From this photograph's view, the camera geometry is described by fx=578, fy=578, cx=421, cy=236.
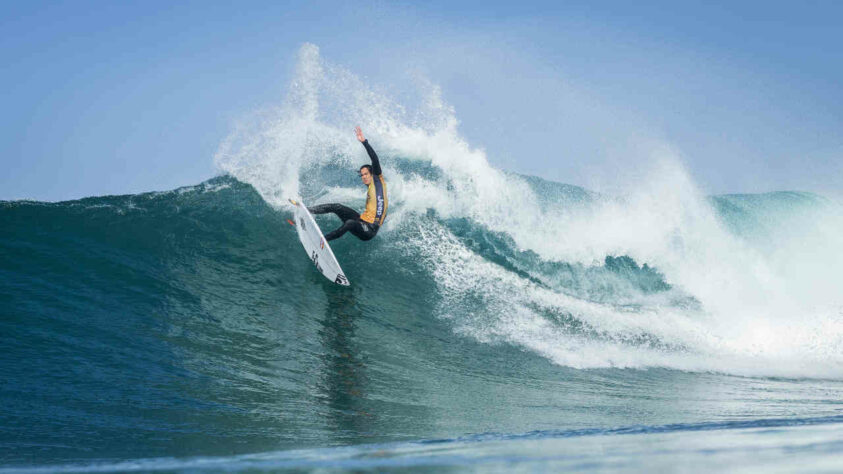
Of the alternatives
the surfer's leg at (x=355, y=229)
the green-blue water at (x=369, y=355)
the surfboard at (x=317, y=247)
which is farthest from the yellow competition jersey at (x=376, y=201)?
the green-blue water at (x=369, y=355)

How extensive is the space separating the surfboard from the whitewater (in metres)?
0.19

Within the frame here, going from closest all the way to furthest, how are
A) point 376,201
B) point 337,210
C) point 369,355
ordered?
point 369,355
point 376,201
point 337,210

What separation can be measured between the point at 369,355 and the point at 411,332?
4.11 feet

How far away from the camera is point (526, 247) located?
10383 mm

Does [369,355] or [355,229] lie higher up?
[355,229]

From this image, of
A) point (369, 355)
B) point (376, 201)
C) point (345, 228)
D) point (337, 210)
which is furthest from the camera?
point (337, 210)

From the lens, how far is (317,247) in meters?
8.16

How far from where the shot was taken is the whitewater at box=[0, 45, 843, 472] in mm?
3012

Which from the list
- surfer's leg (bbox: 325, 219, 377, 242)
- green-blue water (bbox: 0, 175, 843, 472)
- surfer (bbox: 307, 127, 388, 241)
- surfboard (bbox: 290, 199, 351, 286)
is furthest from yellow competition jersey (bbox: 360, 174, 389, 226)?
green-blue water (bbox: 0, 175, 843, 472)

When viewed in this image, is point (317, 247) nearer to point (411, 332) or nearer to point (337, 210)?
point (337, 210)

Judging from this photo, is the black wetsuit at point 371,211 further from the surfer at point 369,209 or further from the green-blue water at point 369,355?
the green-blue water at point 369,355

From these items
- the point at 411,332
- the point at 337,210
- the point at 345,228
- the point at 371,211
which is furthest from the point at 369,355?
the point at 337,210

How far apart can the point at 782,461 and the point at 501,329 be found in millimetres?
5888

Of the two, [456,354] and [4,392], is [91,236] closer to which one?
[4,392]
